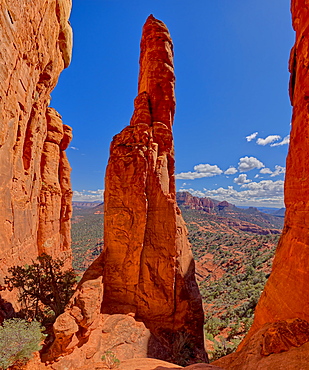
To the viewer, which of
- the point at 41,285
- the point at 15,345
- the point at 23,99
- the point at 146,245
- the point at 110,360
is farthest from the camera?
the point at 146,245

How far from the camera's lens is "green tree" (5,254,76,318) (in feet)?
36.9

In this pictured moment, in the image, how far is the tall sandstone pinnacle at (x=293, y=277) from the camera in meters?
5.12

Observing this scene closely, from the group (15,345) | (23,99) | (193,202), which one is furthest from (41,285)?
(193,202)

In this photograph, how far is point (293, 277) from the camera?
638cm

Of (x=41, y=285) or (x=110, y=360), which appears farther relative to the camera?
(x=41, y=285)

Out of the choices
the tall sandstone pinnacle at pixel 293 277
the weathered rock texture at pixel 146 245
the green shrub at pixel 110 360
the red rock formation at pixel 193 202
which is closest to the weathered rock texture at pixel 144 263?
the weathered rock texture at pixel 146 245

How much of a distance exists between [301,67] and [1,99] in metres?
12.4

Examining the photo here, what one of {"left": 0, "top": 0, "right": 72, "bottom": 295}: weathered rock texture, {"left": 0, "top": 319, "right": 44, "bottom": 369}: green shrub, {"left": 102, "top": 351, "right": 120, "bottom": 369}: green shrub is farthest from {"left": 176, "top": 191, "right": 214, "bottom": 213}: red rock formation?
{"left": 0, "top": 319, "right": 44, "bottom": 369}: green shrub

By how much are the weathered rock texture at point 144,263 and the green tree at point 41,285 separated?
2.44m

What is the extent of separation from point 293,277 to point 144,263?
9021 mm

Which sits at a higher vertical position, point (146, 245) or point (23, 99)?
point (23, 99)

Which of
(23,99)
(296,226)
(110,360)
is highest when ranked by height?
(23,99)

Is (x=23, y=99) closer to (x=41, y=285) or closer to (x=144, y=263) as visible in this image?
(x=41, y=285)

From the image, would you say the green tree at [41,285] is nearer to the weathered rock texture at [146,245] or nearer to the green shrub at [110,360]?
the weathered rock texture at [146,245]
